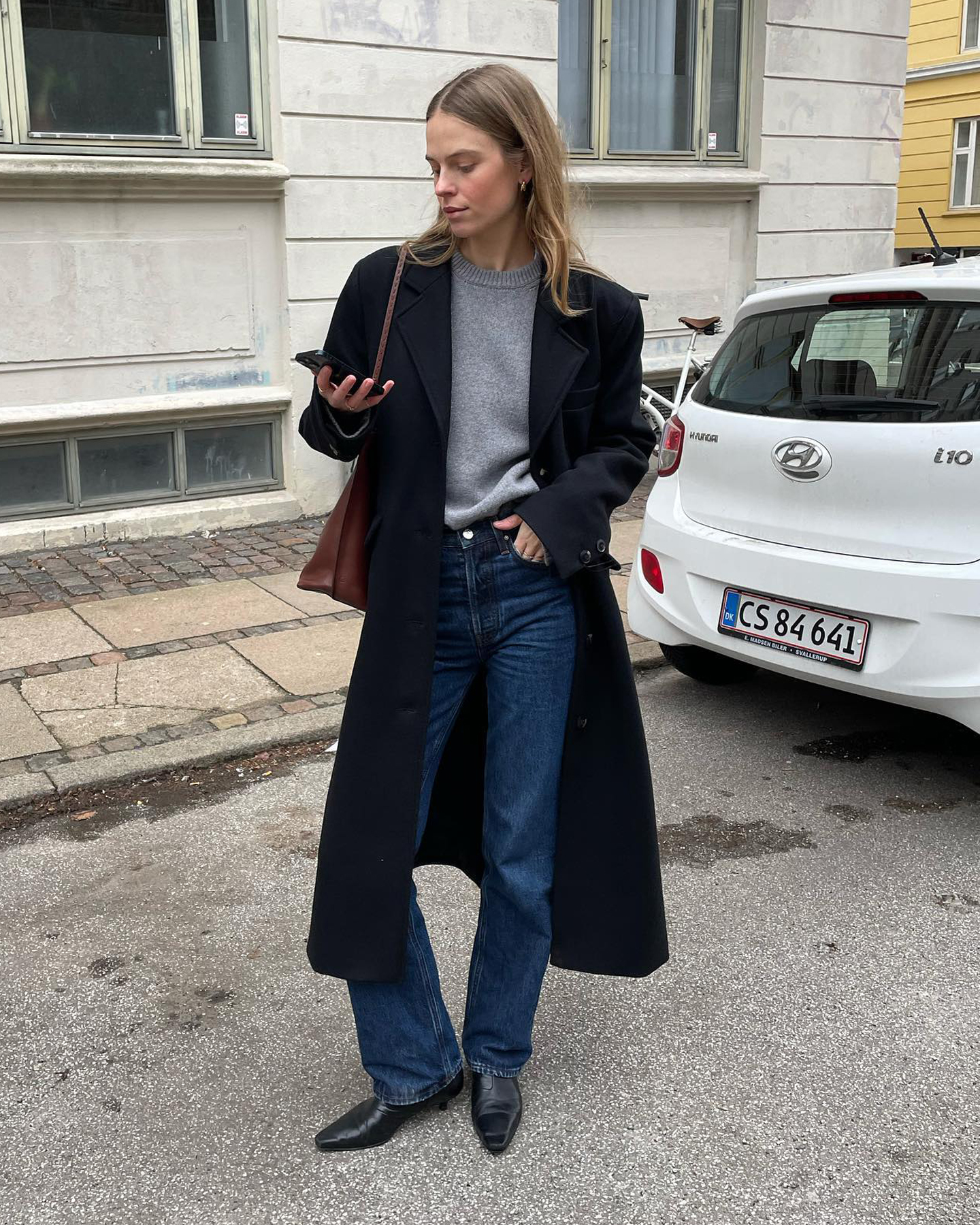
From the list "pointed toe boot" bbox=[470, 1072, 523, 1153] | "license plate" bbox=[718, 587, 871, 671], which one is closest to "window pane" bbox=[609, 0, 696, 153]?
"license plate" bbox=[718, 587, 871, 671]

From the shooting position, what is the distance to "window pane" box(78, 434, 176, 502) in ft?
26.2

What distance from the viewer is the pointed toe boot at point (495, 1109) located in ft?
8.74

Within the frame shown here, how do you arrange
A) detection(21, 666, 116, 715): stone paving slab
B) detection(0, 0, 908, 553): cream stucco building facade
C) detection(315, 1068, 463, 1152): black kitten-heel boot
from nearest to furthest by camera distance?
detection(315, 1068, 463, 1152): black kitten-heel boot < detection(21, 666, 116, 715): stone paving slab < detection(0, 0, 908, 553): cream stucco building facade

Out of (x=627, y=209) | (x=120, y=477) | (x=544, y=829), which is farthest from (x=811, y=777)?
(x=627, y=209)

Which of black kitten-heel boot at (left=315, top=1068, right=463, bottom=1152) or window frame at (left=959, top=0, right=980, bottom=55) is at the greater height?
window frame at (left=959, top=0, right=980, bottom=55)

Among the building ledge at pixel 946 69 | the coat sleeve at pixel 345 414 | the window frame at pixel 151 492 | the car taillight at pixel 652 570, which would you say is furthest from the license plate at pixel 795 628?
the building ledge at pixel 946 69

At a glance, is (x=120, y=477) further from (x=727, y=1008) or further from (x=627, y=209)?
(x=727, y=1008)

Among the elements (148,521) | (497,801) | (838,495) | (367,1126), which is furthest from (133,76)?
(367,1126)

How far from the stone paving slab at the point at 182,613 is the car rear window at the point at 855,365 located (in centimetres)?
255

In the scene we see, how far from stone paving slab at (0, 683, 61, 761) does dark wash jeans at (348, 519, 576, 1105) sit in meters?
2.58

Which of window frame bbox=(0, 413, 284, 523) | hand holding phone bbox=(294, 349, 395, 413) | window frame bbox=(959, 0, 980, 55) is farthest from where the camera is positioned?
window frame bbox=(959, 0, 980, 55)

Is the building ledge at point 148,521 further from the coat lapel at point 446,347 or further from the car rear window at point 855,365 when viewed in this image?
the coat lapel at point 446,347

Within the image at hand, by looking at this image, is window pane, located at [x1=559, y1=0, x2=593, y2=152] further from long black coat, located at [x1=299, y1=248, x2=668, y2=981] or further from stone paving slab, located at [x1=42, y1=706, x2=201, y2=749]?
long black coat, located at [x1=299, y1=248, x2=668, y2=981]

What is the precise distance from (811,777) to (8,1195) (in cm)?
304
